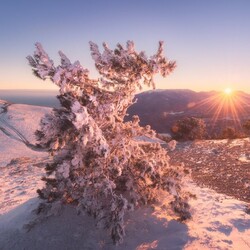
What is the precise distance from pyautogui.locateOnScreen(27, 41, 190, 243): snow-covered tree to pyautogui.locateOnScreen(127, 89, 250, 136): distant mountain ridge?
7553cm

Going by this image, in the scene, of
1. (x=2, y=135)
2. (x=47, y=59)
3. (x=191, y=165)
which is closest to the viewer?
(x=47, y=59)

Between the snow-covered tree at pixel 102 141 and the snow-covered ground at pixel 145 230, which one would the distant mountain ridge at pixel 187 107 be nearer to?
the snow-covered ground at pixel 145 230

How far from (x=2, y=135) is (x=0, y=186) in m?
18.2

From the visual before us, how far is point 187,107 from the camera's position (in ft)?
408

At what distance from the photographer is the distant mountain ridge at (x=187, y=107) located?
3826 inches

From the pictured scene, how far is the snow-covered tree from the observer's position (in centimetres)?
692

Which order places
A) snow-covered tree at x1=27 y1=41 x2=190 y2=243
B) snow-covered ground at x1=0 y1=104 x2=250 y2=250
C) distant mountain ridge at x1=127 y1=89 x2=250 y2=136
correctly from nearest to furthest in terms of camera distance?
snow-covered tree at x1=27 y1=41 x2=190 y2=243
snow-covered ground at x1=0 y1=104 x2=250 y2=250
distant mountain ridge at x1=127 y1=89 x2=250 y2=136

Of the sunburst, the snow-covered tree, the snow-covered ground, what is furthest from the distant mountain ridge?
the snow-covered tree

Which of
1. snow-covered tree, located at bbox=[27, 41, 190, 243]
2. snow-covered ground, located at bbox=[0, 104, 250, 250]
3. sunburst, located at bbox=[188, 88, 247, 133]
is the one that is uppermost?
snow-covered tree, located at bbox=[27, 41, 190, 243]

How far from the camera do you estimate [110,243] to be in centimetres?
785

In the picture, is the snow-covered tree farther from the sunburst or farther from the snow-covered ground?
the sunburst

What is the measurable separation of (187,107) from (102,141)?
121m

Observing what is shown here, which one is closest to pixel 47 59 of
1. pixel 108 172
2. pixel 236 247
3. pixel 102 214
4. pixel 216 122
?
pixel 108 172

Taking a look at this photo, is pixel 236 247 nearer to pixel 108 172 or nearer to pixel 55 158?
pixel 108 172
